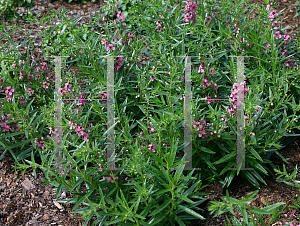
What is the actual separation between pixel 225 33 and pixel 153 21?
1.24 metres

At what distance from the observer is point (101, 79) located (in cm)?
385

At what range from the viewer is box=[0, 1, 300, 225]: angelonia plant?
2.96 m

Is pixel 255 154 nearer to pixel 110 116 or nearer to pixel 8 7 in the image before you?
pixel 110 116

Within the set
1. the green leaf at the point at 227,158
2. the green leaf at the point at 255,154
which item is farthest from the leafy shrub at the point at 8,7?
the green leaf at the point at 255,154

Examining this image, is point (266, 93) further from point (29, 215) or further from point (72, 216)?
point (29, 215)

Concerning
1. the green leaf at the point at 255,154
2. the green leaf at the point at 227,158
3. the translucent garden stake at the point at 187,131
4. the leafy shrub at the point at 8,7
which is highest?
the leafy shrub at the point at 8,7

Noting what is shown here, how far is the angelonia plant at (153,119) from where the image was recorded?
2.96 metres

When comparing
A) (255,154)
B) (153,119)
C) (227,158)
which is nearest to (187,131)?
(153,119)

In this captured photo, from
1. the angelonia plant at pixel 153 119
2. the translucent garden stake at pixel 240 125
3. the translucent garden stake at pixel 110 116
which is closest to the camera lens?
the angelonia plant at pixel 153 119

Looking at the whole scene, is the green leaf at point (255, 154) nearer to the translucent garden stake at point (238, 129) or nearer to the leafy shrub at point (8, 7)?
the translucent garden stake at point (238, 129)

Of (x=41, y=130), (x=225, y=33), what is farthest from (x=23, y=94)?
(x=225, y=33)

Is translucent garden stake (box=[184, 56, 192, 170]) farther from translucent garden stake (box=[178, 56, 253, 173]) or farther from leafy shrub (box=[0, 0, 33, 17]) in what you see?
leafy shrub (box=[0, 0, 33, 17])

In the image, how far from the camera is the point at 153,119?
3.28 meters

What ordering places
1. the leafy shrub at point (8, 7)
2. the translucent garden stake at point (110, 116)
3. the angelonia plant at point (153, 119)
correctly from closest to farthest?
the angelonia plant at point (153, 119) → the translucent garden stake at point (110, 116) → the leafy shrub at point (8, 7)
